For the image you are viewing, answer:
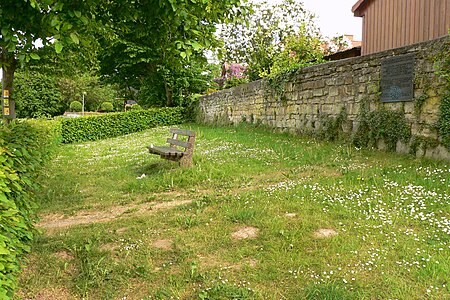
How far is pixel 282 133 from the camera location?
10461 millimetres

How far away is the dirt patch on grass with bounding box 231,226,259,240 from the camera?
3494 mm

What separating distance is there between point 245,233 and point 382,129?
4131 millimetres

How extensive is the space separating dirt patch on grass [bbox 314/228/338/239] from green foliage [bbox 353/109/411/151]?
11.1ft

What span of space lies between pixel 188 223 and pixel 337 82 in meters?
5.53

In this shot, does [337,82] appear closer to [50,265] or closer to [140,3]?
[140,3]

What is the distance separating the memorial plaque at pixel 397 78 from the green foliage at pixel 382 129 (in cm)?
29

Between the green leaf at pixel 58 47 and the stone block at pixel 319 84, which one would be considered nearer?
the green leaf at pixel 58 47

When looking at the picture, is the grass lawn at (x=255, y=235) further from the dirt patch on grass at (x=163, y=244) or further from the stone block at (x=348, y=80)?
the stone block at (x=348, y=80)

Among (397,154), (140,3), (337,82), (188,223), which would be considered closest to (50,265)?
(188,223)

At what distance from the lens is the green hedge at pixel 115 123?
60.0 ft

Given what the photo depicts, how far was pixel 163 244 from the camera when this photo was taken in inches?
137

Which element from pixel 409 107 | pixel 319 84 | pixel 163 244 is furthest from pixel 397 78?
pixel 163 244

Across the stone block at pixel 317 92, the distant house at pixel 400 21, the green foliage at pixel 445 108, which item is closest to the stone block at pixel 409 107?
the green foliage at pixel 445 108

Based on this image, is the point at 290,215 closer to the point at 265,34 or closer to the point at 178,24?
the point at 178,24
